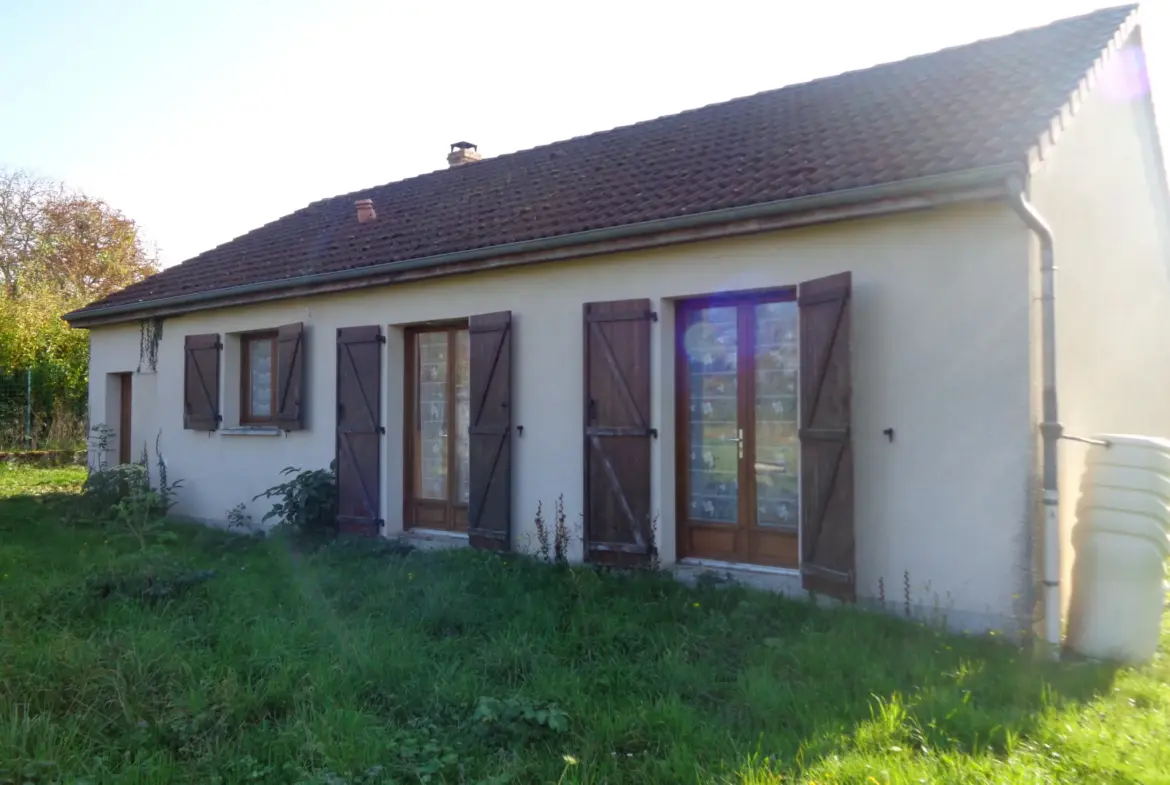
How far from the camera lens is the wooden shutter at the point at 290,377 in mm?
9547

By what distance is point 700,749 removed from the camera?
3.72 meters

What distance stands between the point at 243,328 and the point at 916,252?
25.7ft

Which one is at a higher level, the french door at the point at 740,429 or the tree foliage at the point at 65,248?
the tree foliage at the point at 65,248


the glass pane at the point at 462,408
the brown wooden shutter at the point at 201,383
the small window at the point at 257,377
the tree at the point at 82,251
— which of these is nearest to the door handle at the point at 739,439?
the glass pane at the point at 462,408

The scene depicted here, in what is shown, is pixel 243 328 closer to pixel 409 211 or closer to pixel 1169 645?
pixel 409 211

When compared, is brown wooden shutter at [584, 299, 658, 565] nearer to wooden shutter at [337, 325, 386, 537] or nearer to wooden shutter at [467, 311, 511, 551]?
wooden shutter at [467, 311, 511, 551]

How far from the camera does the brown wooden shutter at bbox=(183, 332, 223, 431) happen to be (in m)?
10.6

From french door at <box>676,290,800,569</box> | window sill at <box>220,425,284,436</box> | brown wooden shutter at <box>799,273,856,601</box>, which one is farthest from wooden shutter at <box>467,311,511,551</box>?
window sill at <box>220,425,284,436</box>

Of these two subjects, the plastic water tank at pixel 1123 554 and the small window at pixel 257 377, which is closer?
the plastic water tank at pixel 1123 554

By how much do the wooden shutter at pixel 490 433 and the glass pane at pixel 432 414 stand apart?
78cm

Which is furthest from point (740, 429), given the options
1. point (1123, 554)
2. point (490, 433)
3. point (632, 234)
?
point (1123, 554)

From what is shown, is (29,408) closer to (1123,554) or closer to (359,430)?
(359,430)

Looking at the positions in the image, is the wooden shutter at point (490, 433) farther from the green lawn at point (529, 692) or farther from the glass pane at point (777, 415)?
the glass pane at point (777, 415)

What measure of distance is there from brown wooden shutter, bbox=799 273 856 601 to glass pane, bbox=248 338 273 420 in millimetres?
6801
